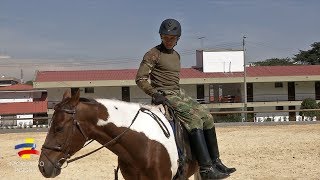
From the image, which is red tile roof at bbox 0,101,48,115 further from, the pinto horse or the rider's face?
the pinto horse

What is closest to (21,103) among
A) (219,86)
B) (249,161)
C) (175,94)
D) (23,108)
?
(23,108)

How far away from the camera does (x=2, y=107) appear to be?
40750 millimetres

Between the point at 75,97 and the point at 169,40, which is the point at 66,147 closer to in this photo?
the point at 75,97

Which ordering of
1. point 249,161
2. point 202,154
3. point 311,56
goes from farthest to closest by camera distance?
1. point 311,56
2. point 249,161
3. point 202,154

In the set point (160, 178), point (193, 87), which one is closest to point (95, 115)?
point (160, 178)

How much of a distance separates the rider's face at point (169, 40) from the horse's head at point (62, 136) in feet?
3.71

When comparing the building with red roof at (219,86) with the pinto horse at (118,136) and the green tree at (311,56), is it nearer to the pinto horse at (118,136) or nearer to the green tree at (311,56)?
the green tree at (311,56)

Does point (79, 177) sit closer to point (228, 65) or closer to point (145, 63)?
point (145, 63)

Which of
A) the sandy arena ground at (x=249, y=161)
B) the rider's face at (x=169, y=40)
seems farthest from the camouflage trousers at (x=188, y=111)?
the sandy arena ground at (x=249, y=161)

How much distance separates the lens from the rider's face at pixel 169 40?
4.42 meters

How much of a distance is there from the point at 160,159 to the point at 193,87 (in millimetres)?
37566

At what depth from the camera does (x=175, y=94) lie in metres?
4.59

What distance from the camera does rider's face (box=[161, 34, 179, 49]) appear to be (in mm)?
4418

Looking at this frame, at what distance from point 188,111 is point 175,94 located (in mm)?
246
